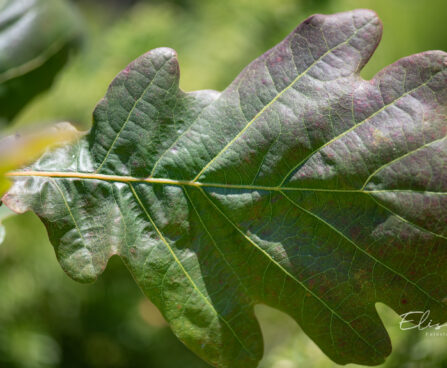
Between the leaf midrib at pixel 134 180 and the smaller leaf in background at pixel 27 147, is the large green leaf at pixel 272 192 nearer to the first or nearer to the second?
the leaf midrib at pixel 134 180

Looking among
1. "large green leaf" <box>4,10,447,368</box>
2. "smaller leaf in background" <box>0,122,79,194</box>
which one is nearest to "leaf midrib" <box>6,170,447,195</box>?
"large green leaf" <box>4,10,447,368</box>

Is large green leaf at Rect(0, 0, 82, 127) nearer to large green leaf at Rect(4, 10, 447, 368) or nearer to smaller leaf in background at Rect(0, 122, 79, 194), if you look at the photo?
large green leaf at Rect(4, 10, 447, 368)

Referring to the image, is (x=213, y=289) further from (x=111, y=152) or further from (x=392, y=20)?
(x=392, y=20)

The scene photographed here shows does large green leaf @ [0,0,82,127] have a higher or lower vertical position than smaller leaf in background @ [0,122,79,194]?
higher

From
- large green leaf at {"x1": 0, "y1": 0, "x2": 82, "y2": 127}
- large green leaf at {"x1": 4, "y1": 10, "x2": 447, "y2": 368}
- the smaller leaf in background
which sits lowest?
large green leaf at {"x1": 4, "y1": 10, "x2": 447, "y2": 368}

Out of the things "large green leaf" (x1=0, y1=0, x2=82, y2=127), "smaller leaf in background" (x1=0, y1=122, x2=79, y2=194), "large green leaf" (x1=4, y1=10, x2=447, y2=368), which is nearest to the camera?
"smaller leaf in background" (x1=0, y1=122, x2=79, y2=194)

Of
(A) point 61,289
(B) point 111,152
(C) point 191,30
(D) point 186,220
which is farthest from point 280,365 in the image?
(C) point 191,30
